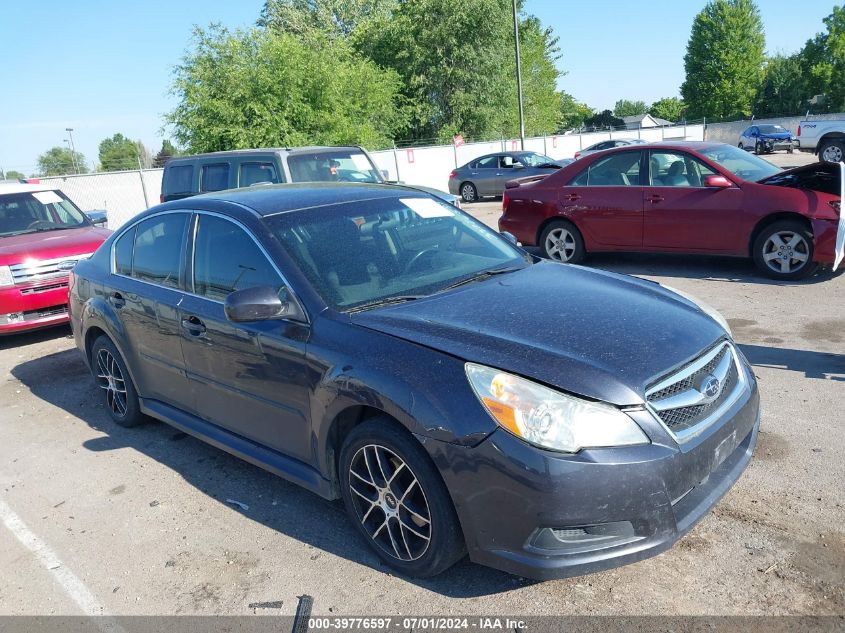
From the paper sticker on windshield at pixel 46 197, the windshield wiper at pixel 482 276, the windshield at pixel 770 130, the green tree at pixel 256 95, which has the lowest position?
the windshield at pixel 770 130

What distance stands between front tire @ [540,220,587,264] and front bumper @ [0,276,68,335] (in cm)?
611

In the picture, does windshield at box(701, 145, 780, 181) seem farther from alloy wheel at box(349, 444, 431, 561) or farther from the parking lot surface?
alloy wheel at box(349, 444, 431, 561)

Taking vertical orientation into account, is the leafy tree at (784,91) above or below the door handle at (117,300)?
above

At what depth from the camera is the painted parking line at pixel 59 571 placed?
10.4ft

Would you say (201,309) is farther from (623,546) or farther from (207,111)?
(207,111)

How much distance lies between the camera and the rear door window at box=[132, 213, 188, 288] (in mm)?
4453

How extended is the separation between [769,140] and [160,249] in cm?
3640

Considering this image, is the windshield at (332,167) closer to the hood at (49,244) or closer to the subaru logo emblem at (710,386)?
the hood at (49,244)

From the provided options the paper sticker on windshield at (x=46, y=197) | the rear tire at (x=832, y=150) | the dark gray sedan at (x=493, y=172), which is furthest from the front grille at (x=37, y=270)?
the rear tire at (x=832, y=150)

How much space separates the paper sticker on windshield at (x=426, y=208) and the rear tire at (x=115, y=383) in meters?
2.35

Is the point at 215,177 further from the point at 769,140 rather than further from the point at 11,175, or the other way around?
the point at 769,140

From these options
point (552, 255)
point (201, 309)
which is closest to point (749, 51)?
point (552, 255)

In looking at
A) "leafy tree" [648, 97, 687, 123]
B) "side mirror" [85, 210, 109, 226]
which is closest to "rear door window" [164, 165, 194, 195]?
"side mirror" [85, 210, 109, 226]

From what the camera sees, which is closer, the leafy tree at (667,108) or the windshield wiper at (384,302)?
the windshield wiper at (384,302)
